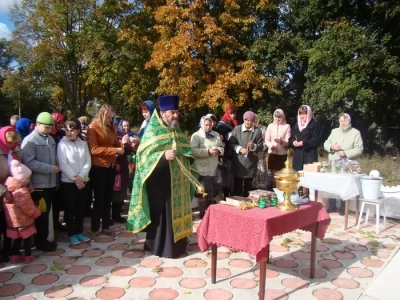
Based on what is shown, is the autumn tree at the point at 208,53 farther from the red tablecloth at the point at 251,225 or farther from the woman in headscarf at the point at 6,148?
the red tablecloth at the point at 251,225

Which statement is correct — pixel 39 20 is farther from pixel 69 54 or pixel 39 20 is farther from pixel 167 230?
pixel 167 230

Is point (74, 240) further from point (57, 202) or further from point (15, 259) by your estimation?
point (15, 259)

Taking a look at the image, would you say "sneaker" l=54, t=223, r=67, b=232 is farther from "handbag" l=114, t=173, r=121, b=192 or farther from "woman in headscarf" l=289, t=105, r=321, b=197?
"woman in headscarf" l=289, t=105, r=321, b=197

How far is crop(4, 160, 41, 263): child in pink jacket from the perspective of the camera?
3803 mm

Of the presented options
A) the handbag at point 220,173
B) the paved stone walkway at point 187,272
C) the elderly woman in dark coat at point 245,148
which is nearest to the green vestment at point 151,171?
the paved stone walkway at point 187,272

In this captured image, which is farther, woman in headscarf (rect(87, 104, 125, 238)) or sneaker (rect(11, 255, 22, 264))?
woman in headscarf (rect(87, 104, 125, 238))

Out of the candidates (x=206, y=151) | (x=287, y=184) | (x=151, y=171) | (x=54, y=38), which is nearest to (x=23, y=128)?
(x=151, y=171)

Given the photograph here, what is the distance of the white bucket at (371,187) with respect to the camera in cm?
512

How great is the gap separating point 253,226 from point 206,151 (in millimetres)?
2602

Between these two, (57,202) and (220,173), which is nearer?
(57,202)

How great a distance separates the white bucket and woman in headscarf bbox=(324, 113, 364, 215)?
736 mm

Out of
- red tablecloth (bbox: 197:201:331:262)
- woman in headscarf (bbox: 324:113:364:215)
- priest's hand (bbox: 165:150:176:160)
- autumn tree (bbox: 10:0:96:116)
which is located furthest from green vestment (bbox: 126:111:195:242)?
autumn tree (bbox: 10:0:96:116)

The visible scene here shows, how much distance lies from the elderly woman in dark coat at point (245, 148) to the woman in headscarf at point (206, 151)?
47 centimetres

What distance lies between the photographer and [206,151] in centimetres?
543
